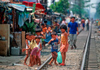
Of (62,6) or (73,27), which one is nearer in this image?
(73,27)

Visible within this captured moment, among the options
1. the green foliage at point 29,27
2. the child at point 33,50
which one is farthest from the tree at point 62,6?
the child at point 33,50

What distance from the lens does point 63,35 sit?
10.5 meters

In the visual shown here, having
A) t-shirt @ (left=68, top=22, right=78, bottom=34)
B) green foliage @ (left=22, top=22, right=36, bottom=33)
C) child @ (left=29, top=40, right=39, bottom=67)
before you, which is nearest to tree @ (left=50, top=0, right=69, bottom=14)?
green foliage @ (left=22, top=22, right=36, bottom=33)

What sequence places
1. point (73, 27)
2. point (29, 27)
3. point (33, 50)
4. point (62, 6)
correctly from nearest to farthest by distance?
point (33, 50) < point (73, 27) < point (29, 27) < point (62, 6)

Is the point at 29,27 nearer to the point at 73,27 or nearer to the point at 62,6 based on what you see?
the point at 73,27

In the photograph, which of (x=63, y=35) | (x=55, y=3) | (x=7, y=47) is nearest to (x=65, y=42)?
(x=63, y=35)

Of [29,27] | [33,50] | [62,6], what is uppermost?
[62,6]

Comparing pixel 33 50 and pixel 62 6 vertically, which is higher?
pixel 62 6

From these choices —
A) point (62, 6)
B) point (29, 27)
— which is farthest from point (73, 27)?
point (62, 6)

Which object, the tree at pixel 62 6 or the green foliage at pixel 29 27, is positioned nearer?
the green foliage at pixel 29 27

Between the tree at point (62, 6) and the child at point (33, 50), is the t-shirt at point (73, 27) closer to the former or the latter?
the child at point (33, 50)

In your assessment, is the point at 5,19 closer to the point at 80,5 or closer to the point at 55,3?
the point at 55,3

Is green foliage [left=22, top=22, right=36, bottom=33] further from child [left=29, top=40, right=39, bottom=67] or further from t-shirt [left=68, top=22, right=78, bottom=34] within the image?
child [left=29, top=40, right=39, bottom=67]

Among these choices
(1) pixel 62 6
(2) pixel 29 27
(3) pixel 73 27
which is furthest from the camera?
(1) pixel 62 6
